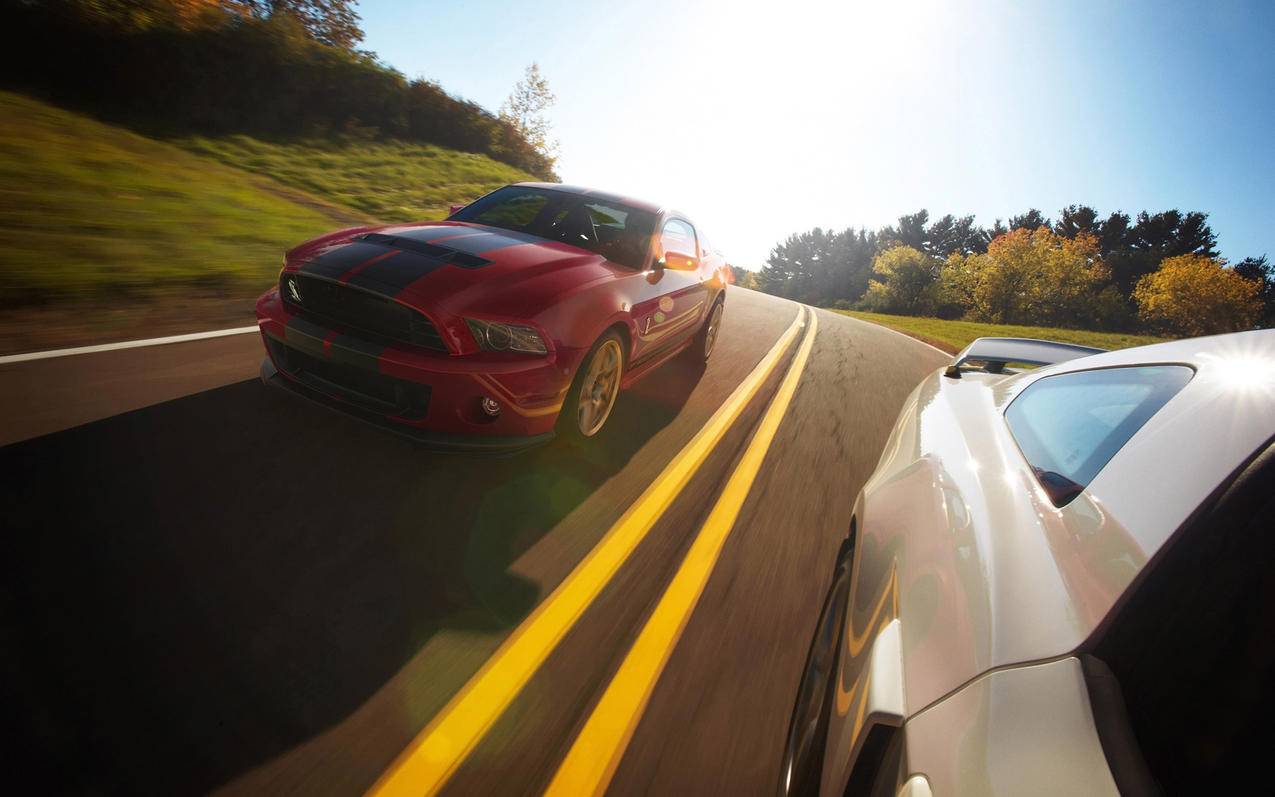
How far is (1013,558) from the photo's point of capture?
1214 millimetres

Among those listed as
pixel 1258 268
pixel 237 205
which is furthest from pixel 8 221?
pixel 1258 268

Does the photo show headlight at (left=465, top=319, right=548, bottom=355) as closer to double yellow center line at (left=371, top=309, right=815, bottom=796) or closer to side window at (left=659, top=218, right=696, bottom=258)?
double yellow center line at (left=371, top=309, right=815, bottom=796)

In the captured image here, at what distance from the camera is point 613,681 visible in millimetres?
1898

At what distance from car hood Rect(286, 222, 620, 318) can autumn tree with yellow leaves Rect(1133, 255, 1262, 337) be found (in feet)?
147

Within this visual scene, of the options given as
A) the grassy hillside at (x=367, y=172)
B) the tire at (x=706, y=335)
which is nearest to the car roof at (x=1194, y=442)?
the tire at (x=706, y=335)

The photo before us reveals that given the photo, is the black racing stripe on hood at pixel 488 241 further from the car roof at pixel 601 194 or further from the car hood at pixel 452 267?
the car roof at pixel 601 194

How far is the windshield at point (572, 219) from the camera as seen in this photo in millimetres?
4016

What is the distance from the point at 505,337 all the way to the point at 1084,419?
2187 millimetres

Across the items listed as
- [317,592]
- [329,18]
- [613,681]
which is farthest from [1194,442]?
[329,18]

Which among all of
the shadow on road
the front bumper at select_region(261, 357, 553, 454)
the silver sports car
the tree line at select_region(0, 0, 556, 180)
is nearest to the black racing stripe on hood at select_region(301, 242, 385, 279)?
the front bumper at select_region(261, 357, 553, 454)

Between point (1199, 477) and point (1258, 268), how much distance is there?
83.8 metres

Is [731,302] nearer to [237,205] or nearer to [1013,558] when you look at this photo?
[237,205]

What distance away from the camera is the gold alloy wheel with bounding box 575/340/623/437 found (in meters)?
3.36

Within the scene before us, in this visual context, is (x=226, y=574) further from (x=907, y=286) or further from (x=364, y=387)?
(x=907, y=286)
